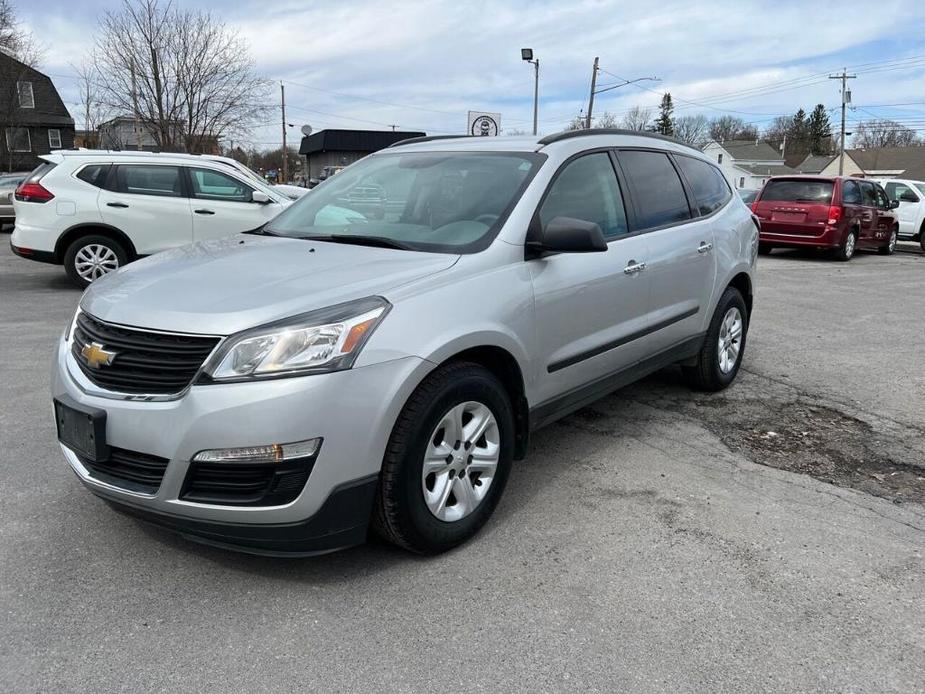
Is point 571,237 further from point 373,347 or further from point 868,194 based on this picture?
point 868,194

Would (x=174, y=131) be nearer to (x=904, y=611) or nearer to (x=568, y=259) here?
(x=568, y=259)

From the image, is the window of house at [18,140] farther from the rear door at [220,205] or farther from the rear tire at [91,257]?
the rear door at [220,205]

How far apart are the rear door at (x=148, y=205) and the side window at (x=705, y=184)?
6553 mm

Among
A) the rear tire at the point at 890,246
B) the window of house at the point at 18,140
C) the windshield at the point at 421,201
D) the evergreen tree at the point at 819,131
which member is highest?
the evergreen tree at the point at 819,131

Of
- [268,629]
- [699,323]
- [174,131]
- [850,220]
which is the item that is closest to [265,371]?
[268,629]

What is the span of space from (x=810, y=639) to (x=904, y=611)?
0.46 meters

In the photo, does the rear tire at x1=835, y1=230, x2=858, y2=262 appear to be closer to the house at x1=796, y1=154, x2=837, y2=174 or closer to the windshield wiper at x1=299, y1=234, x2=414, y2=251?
the windshield wiper at x1=299, y1=234, x2=414, y2=251

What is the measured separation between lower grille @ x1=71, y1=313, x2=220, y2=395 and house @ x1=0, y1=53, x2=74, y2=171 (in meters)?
37.2

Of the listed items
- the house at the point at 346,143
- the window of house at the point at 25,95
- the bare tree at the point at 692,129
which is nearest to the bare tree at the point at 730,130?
the bare tree at the point at 692,129

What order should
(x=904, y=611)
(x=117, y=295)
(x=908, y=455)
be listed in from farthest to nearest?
(x=908, y=455) < (x=117, y=295) < (x=904, y=611)

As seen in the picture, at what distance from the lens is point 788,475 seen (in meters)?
3.95

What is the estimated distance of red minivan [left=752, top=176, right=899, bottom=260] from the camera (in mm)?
14188

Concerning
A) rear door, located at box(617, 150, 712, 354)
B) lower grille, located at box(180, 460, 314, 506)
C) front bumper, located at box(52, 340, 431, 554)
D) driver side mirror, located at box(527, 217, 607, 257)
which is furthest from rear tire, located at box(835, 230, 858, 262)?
lower grille, located at box(180, 460, 314, 506)

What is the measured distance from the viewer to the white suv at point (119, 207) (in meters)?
8.94
